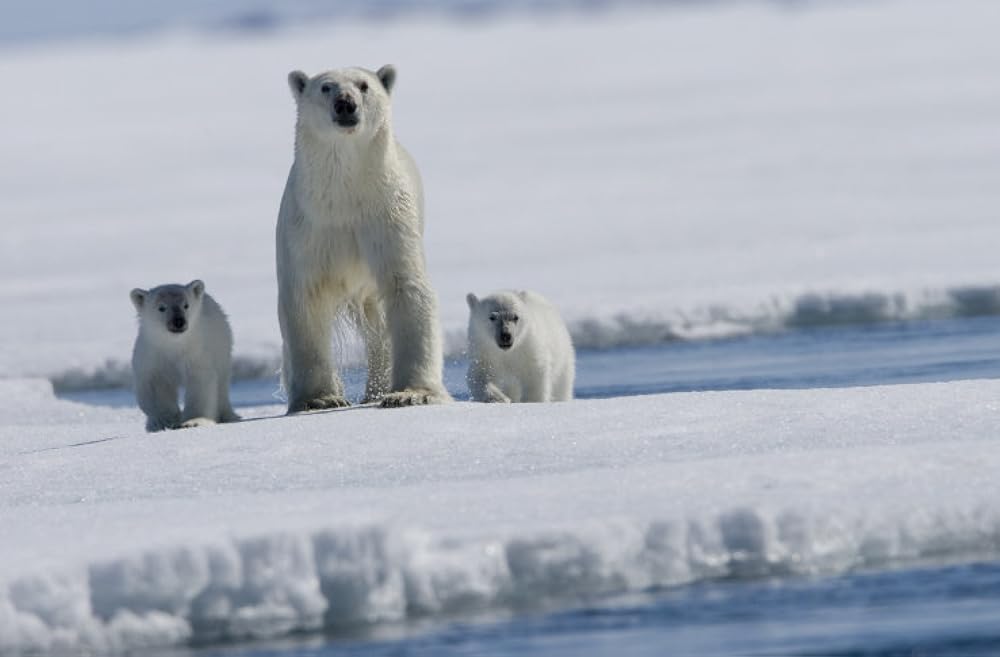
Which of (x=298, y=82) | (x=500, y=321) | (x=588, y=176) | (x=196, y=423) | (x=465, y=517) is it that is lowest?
(x=465, y=517)

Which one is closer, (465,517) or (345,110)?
(465,517)

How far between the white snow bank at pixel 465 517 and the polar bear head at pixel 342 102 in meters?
1.03

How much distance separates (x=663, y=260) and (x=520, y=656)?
7212mm

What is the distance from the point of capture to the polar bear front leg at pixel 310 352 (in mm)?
5941

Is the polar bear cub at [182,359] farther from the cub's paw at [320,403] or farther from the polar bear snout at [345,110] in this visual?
the polar bear snout at [345,110]

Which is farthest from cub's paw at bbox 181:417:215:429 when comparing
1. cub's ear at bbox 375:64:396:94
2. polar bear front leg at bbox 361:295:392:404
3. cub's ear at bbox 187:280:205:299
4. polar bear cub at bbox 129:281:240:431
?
cub's ear at bbox 375:64:396:94

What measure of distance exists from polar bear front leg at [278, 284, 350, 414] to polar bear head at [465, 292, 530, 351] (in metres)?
0.79

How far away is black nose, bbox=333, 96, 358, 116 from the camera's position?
18.5ft

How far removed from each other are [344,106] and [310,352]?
2.67 feet

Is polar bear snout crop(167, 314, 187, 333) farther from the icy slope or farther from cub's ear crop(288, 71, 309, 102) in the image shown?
the icy slope

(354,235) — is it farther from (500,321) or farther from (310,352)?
(500,321)

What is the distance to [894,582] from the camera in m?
4.05

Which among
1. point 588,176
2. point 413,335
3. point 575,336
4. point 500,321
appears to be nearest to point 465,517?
point 413,335

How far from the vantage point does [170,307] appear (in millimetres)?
5777
